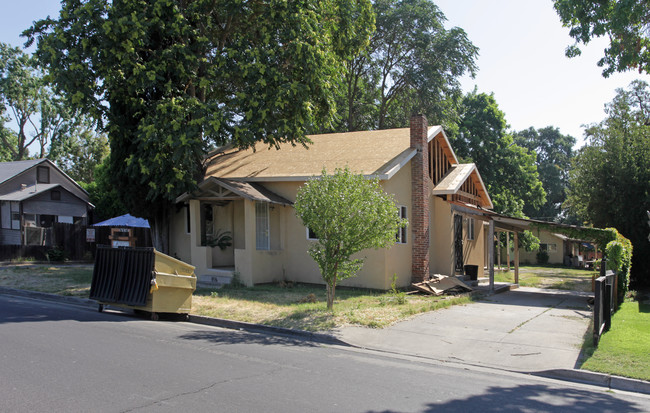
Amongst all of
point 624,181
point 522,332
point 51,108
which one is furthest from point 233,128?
point 51,108

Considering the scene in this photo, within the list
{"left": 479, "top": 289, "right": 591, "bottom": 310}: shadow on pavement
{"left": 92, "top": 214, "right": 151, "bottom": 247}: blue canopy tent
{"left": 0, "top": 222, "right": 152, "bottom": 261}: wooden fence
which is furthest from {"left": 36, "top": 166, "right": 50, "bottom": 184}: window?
{"left": 479, "top": 289, "right": 591, "bottom": 310}: shadow on pavement

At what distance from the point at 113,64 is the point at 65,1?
2.67m

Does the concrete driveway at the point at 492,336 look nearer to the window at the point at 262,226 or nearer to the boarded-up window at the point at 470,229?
the window at the point at 262,226

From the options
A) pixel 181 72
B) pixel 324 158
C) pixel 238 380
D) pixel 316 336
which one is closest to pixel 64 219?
pixel 181 72

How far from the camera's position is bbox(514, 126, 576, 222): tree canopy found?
61.1 m

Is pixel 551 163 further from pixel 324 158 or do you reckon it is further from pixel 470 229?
pixel 324 158

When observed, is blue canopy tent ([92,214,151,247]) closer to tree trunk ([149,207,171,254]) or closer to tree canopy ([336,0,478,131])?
tree trunk ([149,207,171,254])

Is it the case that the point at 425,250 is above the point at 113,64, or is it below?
below

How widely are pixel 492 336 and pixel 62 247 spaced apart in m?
22.9

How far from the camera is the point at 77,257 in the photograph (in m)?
26.5

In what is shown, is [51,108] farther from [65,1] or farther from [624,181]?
[624,181]

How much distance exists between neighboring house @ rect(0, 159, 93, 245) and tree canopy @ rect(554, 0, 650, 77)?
24.7 metres

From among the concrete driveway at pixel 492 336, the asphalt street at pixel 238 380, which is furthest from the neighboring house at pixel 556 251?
the asphalt street at pixel 238 380

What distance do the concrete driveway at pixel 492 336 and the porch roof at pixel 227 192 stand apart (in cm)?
677
